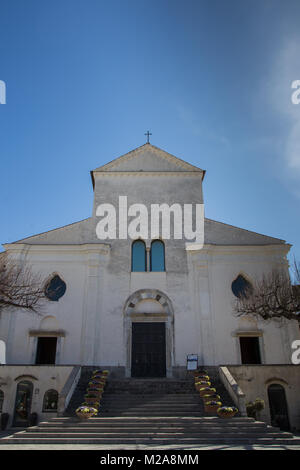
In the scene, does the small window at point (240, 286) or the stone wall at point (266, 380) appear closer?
the stone wall at point (266, 380)

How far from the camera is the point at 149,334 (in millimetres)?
21938

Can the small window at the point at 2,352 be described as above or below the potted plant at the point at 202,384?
above

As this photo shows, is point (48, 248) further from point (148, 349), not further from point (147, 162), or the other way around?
point (147, 162)

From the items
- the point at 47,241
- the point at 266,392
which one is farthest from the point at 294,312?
the point at 47,241

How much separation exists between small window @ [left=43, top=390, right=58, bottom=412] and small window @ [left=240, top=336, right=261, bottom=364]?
10341 mm

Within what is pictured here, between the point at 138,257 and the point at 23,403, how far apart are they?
10.1 m

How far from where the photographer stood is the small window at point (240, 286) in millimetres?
22661

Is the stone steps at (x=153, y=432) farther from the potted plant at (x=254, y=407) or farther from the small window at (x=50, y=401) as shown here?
the small window at (x=50, y=401)

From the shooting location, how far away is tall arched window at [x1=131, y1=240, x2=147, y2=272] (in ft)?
77.1

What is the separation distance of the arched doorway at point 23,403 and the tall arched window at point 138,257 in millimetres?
8616

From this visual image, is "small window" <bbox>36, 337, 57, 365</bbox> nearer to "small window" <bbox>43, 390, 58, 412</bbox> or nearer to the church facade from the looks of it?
the church facade

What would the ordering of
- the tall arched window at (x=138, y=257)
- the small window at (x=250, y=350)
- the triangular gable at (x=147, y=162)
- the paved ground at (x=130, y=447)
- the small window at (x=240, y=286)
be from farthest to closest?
the triangular gable at (x=147, y=162) < the tall arched window at (x=138, y=257) < the small window at (x=240, y=286) < the small window at (x=250, y=350) < the paved ground at (x=130, y=447)

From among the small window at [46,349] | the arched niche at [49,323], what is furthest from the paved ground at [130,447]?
the arched niche at [49,323]

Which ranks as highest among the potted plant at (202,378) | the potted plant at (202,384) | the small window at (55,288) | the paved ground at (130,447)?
the small window at (55,288)
